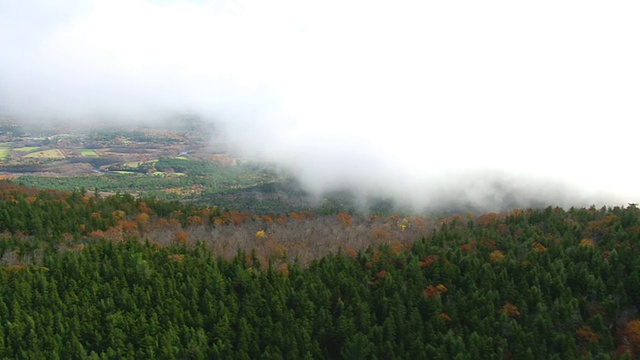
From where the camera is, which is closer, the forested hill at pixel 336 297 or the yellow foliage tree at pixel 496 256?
the forested hill at pixel 336 297

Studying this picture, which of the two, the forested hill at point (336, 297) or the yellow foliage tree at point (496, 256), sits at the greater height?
the yellow foliage tree at point (496, 256)

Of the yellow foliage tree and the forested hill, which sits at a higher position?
the yellow foliage tree

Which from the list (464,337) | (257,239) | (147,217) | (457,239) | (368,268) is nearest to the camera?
(464,337)

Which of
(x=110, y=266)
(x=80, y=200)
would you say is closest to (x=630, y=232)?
(x=110, y=266)

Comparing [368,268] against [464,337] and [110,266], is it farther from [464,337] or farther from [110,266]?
[110,266]

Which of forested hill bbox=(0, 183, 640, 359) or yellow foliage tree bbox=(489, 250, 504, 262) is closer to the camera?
forested hill bbox=(0, 183, 640, 359)

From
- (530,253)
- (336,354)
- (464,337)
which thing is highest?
(530,253)

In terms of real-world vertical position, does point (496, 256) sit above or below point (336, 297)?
above

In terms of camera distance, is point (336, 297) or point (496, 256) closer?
point (336, 297)
